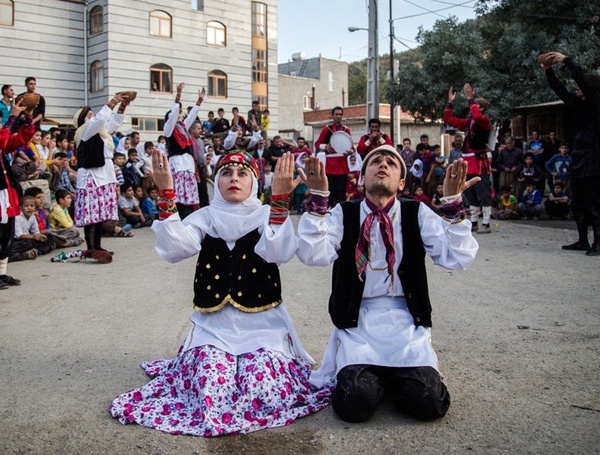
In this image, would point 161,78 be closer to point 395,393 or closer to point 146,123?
point 146,123

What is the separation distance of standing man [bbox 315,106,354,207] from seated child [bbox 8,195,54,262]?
5.20 m

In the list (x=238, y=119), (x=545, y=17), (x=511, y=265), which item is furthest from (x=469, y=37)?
(x=511, y=265)

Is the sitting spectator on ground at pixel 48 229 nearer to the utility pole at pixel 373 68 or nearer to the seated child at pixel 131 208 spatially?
the seated child at pixel 131 208

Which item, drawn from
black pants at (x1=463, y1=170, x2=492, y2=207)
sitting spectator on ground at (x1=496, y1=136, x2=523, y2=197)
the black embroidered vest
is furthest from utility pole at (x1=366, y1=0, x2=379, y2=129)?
the black embroidered vest

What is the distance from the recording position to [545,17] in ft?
58.1

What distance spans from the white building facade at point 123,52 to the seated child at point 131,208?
17.3 m

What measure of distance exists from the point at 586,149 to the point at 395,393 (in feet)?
Answer: 20.2

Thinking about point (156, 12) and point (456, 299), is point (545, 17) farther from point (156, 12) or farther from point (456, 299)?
point (156, 12)

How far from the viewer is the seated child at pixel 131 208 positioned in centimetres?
1314

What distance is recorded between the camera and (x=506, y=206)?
577 inches

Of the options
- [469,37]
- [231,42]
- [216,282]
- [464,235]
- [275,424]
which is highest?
[231,42]

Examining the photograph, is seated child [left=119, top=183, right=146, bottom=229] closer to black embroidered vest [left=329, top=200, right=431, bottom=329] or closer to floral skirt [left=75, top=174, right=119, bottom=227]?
floral skirt [left=75, top=174, right=119, bottom=227]

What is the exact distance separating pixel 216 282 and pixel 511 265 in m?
5.29

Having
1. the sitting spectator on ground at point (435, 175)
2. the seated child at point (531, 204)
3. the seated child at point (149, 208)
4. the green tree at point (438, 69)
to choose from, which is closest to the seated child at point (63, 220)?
the seated child at point (149, 208)
